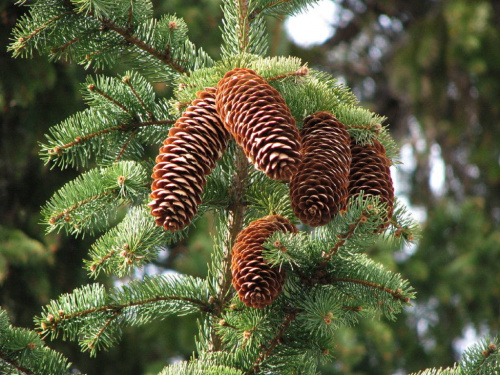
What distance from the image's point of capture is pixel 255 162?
1.27 metres

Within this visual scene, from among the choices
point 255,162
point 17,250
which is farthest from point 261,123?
point 17,250

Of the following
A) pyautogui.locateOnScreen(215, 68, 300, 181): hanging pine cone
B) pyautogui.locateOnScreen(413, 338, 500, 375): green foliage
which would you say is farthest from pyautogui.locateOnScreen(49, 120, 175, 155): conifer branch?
pyautogui.locateOnScreen(413, 338, 500, 375): green foliage

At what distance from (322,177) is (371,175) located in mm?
180

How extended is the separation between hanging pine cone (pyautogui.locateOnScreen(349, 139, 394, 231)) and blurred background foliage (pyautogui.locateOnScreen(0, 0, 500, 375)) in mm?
1007

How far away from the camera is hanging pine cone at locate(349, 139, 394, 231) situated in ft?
4.56

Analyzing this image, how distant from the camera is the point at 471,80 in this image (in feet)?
20.6

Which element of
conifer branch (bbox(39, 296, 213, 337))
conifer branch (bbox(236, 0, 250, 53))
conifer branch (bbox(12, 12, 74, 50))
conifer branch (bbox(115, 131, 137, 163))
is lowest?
conifer branch (bbox(39, 296, 213, 337))

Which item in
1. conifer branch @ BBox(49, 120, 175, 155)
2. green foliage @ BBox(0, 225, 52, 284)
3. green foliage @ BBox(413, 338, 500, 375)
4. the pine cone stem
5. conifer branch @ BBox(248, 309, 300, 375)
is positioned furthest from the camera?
green foliage @ BBox(0, 225, 52, 284)

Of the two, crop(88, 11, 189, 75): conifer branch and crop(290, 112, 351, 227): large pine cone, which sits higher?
crop(88, 11, 189, 75): conifer branch

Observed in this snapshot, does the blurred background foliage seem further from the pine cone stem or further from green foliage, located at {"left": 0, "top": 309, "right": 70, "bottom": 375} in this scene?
green foliage, located at {"left": 0, "top": 309, "right": 70, "bottom": 375}

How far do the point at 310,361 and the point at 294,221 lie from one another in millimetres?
381

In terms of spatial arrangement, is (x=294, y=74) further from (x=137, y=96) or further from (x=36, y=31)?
(x=36, y=31)

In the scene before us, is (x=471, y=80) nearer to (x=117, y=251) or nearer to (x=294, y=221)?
(x=294, y=221)

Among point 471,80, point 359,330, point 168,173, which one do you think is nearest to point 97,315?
point 168,173
